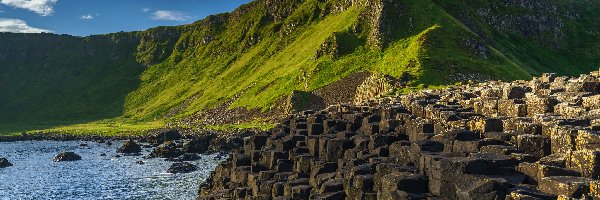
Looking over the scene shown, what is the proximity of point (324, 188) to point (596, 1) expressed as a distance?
196333mm

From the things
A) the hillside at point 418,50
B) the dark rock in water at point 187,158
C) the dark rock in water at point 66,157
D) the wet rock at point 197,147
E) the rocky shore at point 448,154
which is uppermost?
the hillside at point 418,50

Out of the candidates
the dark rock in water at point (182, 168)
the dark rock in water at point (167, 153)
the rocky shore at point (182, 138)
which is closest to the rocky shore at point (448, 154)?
the dark rock in water at point (182, 168)

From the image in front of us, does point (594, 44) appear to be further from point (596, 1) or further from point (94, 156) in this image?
point (94, 156)

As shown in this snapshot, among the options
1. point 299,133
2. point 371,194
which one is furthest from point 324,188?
point 299,133

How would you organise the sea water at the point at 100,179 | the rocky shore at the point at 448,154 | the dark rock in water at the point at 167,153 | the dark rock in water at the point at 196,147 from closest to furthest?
the rocky shore at the point at 448,154
the sea water at the point at 100,179
the dark rock in water at the point at 167,153
the dark rock in water at the point at 196,147

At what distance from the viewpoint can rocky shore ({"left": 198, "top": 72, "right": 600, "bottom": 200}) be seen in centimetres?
1562

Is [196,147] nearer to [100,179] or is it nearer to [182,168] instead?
[182,168]

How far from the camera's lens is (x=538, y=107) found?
79.6ft

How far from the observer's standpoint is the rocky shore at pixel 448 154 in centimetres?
1562

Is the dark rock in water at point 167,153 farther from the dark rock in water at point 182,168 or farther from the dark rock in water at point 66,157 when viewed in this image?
the dark rock in water at point 182,168

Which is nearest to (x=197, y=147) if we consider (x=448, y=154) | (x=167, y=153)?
(x=167, y=153)

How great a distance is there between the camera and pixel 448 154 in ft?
64.4

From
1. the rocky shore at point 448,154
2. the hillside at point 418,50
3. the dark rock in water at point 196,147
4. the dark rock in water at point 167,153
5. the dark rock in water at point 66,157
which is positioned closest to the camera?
the rocky shore at point 448,154

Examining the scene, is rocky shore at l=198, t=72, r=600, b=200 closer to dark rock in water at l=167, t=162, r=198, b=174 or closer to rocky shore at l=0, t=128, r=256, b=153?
dark rock in water at l=167, t=162, r=198, b=174
